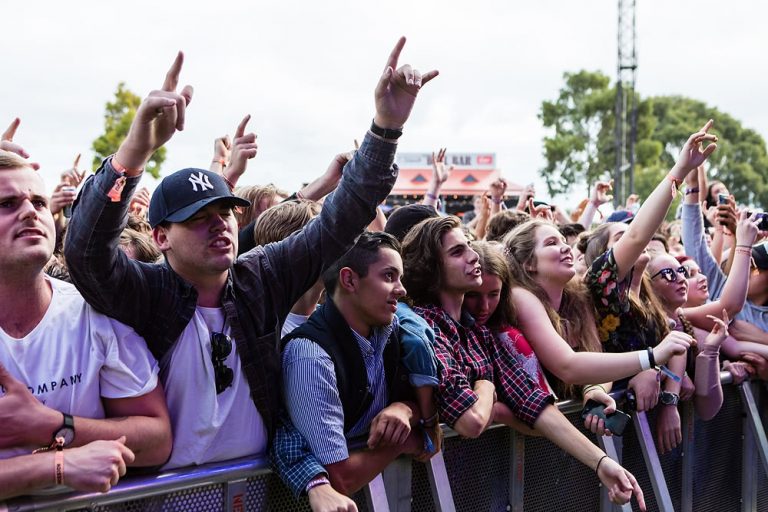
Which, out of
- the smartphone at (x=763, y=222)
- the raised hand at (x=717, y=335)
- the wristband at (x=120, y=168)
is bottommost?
the raised hand at (x=717, y=335)

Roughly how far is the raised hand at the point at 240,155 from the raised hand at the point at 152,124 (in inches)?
58.4

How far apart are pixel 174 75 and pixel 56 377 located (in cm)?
95

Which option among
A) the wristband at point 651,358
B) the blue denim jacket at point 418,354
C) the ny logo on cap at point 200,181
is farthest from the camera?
the wristband at point 651,358

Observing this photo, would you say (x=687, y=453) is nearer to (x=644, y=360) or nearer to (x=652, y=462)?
(x=652, y=462)

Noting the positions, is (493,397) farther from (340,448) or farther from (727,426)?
(727,426)

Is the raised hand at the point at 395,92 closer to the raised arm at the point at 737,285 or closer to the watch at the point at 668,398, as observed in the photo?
the watch at the point at 668,398

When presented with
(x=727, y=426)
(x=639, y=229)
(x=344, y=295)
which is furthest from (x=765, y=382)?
(x=344, y=295)

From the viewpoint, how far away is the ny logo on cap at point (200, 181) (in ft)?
8.71

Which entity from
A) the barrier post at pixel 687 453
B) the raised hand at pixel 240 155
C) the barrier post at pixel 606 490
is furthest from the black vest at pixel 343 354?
the barrier post at pixel 687 453

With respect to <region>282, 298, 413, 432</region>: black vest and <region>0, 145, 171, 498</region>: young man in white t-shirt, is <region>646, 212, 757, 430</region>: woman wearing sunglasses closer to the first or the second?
<region>282, 298, 413, 432</region>: black vest

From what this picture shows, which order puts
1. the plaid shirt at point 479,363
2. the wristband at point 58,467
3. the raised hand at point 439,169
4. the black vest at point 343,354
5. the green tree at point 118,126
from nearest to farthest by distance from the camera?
the wristband at point 58,467 < the black vest at point 343,354 < the plaid shirt at point 479,363 < the raised hand at point 439,169 < the green tree at point 118,126

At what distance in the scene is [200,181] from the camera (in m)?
2.67

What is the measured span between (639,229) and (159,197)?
2.38 metres

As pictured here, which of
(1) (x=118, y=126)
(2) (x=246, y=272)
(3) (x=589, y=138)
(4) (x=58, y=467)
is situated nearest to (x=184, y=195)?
(2) (x=246, y=272)
